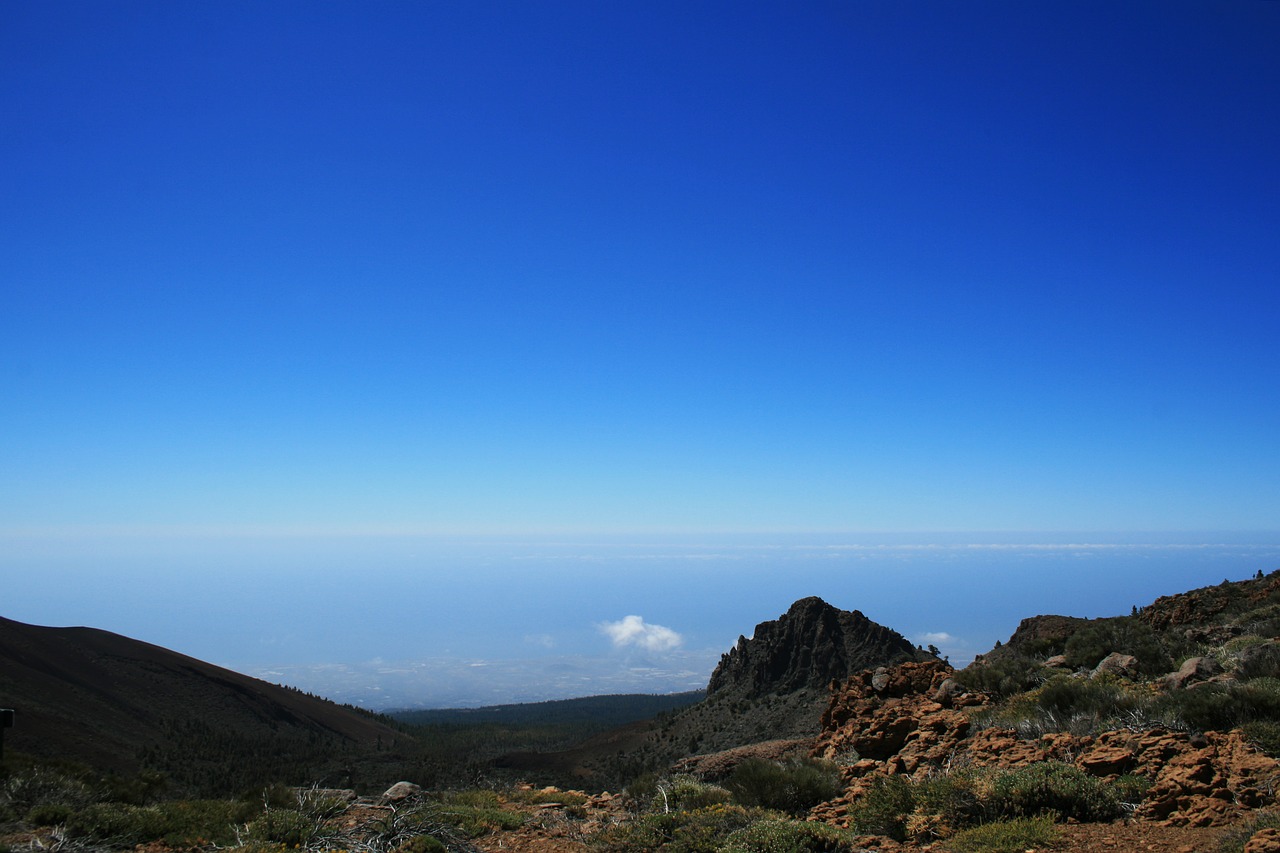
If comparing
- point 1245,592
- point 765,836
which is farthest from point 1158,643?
point 765,836

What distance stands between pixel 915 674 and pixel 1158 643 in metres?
5.67

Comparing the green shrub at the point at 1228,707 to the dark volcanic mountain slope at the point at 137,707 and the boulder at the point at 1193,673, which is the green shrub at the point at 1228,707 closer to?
the boulder at the point at 1193,673

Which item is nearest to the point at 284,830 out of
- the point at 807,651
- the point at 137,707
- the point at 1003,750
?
the point at 1003,750

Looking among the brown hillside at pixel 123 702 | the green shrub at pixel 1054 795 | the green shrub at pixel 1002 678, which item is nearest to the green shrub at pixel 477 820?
the green shrub at pixel 1054 795

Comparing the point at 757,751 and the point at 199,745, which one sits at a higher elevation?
the point at 757,751

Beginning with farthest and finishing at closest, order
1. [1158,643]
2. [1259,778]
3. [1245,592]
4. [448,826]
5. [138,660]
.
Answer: [138,660], [1245,592], [1158,643], [448,826], [1259,778]

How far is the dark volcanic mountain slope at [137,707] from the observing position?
33969 millimetres

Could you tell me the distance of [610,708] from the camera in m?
91.2

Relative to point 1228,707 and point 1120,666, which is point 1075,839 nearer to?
point 1228,707

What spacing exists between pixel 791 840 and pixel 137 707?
5199 centimetres

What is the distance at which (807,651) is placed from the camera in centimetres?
4600

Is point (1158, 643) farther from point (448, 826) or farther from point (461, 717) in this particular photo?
point (461, 717)

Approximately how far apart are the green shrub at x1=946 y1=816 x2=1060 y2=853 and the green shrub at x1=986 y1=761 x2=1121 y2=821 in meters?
0.49

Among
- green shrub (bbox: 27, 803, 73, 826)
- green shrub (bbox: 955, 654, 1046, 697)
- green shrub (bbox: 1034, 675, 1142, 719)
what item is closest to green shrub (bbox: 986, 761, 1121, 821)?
green shrub (bbox: 1034, 675, 1142, 719)
